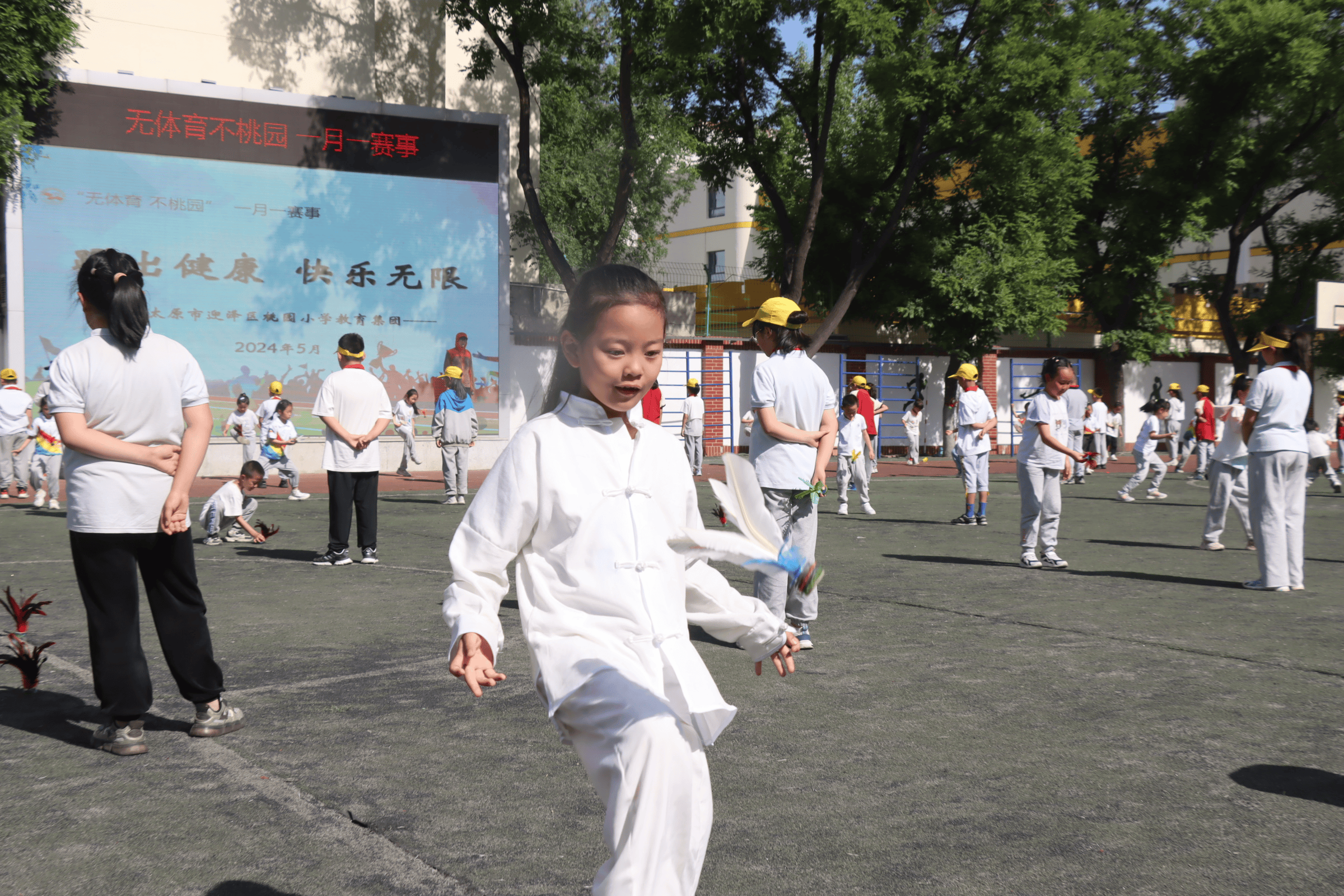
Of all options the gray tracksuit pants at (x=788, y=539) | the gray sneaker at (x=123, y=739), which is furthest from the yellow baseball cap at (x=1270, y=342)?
the gray sneaker at (x=123, y=739)

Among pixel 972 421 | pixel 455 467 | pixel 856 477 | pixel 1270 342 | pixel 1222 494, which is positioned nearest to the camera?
pixel 1270 342

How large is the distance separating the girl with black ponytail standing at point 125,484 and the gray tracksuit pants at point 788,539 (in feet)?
9.75

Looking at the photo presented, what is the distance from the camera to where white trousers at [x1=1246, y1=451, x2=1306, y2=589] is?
8688 millimetres

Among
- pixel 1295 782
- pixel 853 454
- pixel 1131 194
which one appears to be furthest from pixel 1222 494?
pixel 1131 194

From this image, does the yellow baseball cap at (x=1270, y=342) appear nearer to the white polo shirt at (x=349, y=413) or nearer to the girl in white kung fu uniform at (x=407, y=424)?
the white polo shirt at (x=349, y=413)

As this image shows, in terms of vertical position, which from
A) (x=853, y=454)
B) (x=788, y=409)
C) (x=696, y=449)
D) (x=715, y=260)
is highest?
(x=715, y=260)

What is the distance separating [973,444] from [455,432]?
6.86 m

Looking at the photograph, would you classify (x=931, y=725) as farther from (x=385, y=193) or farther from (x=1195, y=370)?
(x=1195, y=370)

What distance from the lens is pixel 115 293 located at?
4.41m

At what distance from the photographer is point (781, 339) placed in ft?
21.0

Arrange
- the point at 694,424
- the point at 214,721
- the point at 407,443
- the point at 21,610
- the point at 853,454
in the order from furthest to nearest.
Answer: the point at 694,424
the point at 407,443
the point at 853,454
the point at 21,610
the point at 214,721

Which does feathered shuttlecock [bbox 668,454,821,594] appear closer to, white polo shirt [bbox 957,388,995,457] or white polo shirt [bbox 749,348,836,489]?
white polo shirt [bbox 749,348,836,489]

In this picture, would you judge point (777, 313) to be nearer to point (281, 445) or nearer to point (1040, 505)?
point (1040, 505)

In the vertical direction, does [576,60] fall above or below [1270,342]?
above
